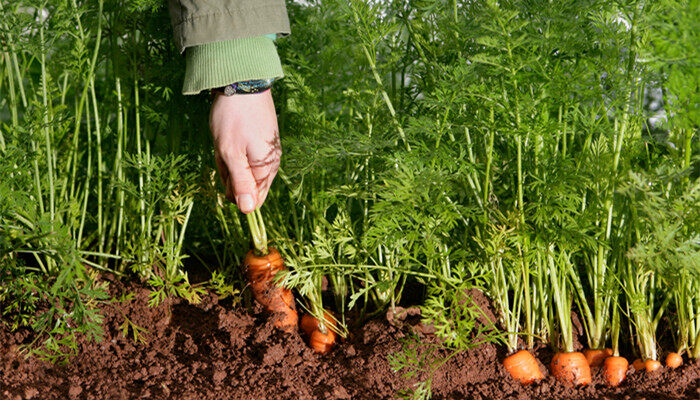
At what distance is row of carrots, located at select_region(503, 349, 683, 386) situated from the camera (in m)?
1.40

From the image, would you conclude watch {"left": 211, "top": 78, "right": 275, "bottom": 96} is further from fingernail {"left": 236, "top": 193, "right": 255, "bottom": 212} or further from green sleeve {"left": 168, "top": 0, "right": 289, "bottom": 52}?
fingernail {"left": 236, "top": 193, "right": 255, "bottom": 212}

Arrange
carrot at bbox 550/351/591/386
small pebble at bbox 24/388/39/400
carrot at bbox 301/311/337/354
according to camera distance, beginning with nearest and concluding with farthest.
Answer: small pebble at bbox 24/388/39/400 < carrot at bbox 550/351/591/386 < carrot at bbox 301/311/337/354

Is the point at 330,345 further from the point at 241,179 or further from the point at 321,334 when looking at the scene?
the point at 241,179

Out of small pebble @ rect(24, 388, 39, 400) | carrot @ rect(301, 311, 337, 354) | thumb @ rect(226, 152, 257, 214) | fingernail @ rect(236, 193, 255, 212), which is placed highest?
thumb @ rect(226, 152, 257, 214)

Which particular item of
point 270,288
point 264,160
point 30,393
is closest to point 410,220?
point 264,160

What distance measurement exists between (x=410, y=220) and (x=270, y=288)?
1.34 feet

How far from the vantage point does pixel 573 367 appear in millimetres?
1399

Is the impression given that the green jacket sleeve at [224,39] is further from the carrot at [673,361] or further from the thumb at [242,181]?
the carrot at [673,361]

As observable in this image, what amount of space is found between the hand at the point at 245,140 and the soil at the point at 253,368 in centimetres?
36

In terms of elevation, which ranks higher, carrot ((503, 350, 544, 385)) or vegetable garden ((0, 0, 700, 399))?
vegetable garden ((0, 0, 700, 399))

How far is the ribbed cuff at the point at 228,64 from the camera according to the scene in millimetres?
1281

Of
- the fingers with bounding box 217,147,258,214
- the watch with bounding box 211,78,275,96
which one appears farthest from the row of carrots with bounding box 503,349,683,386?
the watch with bounding box 211,78,275,96

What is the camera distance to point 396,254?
64.6 inches

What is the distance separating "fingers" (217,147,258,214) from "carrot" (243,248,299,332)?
1.00ft
